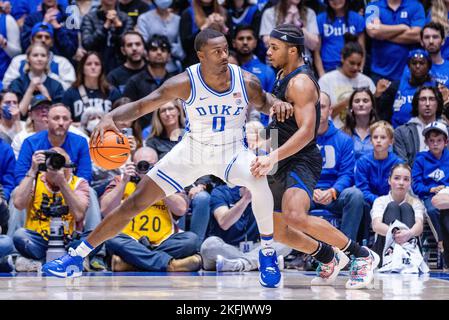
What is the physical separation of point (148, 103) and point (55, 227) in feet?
7.12

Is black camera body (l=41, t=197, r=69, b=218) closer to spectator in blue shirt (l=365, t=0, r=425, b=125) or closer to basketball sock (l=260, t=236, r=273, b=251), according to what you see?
basketball sock (l=260, t=236, r=273, b=251)

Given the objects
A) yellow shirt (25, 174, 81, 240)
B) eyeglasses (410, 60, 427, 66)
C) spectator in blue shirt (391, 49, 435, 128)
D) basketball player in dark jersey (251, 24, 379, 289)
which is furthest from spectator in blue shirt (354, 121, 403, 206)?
yellow shirt (25, 174, 81, 240)

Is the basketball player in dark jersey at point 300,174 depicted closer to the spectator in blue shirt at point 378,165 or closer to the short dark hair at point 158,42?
the spectator in blue shirt at point 378,165

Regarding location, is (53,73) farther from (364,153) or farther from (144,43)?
(364,153)

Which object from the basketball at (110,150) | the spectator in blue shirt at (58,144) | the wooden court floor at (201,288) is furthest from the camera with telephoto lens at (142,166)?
the basketball at (110,150)

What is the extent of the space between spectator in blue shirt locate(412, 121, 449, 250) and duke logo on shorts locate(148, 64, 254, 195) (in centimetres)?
310

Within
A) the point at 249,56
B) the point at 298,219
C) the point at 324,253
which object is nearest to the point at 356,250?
the point at 324,253

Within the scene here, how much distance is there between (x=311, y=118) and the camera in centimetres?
607

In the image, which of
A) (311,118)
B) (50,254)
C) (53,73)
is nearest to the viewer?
(311,118)

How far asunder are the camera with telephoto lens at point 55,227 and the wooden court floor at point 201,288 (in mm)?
374

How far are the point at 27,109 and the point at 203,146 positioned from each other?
4.26 metres
